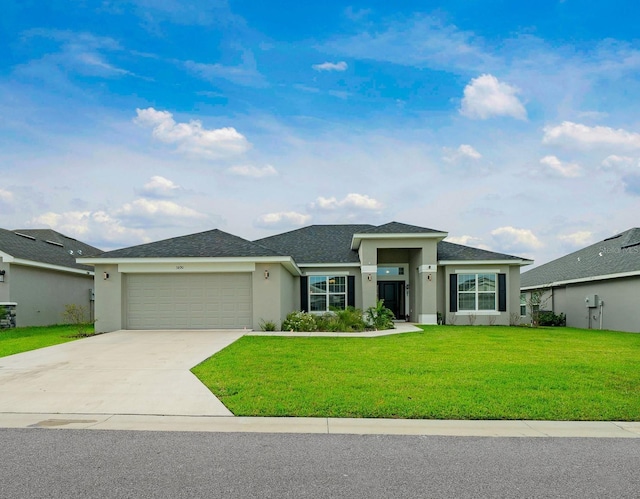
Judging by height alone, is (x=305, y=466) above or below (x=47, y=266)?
below

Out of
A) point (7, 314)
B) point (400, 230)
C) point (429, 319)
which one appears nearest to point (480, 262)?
point (429, 319)

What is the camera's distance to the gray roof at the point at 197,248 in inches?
715

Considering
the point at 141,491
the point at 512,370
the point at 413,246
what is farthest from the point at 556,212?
the point at 141,491

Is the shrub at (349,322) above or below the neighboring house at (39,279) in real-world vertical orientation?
below

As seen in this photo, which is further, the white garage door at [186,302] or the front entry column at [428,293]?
the front entry column at [428,293]

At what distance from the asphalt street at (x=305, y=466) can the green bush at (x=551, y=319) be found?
22.5 metres

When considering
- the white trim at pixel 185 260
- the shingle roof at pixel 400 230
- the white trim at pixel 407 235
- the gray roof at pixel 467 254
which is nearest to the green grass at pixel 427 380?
the white trim at pixel 185 260

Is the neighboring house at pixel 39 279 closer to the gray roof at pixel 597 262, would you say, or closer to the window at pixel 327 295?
the window at pixel 327 295

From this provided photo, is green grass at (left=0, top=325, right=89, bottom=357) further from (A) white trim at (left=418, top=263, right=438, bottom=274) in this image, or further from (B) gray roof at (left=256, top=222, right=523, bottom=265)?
(A) white trim at (left=418, top=263, right=438, bottom=274)

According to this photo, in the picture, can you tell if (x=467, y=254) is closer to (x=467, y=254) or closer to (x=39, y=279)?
(x=467, y=254)

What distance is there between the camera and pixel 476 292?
2297 cm

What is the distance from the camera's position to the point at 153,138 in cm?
1809

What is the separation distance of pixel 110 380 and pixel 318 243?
17554 mm

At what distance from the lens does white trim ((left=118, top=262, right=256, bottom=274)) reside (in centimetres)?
1812
